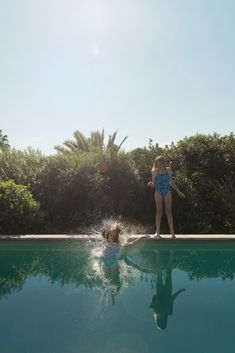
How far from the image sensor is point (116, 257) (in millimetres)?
6262

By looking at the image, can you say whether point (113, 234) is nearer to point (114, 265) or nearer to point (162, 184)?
point (114, 265)

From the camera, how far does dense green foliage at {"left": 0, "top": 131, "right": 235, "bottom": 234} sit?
9.30 metres

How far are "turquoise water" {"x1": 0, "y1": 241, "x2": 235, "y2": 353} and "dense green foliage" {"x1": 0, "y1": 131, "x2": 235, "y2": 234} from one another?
2.21 m

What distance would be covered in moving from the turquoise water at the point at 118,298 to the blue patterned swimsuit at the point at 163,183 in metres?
1.15

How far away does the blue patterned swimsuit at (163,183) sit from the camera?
7.69 m

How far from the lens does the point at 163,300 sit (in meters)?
4.56

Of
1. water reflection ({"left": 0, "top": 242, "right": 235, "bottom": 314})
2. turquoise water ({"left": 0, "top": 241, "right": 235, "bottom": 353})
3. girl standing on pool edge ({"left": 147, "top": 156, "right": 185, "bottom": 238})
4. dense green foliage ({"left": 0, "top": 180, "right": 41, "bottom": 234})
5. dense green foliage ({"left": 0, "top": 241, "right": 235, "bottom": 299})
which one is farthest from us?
dense green foliage ({"left": 0, "top": 180, "right": 41, "bottom": 234})

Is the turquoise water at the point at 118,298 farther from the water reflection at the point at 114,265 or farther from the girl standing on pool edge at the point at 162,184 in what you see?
the girl standing on pool edge at the point at 162,184

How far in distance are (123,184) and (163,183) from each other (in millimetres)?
2209

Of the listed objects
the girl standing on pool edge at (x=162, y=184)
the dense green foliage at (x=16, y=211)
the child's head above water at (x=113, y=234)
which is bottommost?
the child's head above water at (x=113, y=234)

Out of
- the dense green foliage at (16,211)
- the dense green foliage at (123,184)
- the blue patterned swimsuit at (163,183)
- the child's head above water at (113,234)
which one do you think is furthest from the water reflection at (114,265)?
the dense green foliage at (123,184)

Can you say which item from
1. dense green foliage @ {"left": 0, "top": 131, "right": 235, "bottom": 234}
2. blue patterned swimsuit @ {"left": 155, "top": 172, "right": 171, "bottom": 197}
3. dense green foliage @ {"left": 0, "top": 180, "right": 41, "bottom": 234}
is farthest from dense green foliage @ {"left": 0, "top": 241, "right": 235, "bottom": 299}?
dense green foliage @ {"left": 0, "top": 131, "right": 235, "bottom": 234}

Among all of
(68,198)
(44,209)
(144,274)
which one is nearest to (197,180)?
(68,198)

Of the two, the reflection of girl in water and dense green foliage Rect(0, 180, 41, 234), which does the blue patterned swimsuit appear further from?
dense green foliage Rect(0, 180, 41, 234)
